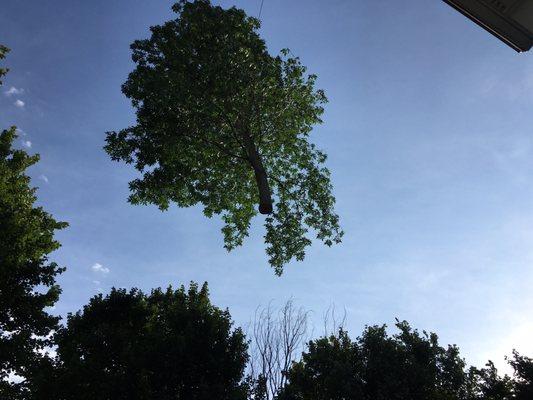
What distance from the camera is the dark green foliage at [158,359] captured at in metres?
14.6

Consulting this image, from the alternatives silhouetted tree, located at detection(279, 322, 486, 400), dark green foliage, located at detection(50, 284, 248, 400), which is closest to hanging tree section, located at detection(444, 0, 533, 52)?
dark green foliage, located at detection(50, 284, 248, 400)

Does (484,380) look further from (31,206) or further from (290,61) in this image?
(31,206)

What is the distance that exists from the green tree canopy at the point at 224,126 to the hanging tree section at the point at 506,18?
23.6 feet

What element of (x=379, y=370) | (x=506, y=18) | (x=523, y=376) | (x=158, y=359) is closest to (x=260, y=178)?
(x=506, y=18)

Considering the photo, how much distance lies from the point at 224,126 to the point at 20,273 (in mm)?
12863

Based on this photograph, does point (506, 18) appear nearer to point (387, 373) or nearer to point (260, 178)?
point (260, 178)

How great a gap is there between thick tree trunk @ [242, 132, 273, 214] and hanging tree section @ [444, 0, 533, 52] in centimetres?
714

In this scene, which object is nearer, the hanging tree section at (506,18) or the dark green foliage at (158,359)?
the hanging tree section at (506,18)

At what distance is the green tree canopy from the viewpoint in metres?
11.6

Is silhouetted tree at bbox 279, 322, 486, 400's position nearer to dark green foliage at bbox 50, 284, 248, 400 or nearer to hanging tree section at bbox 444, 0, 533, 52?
dark green foliage at bbox 50, 284, 248, 400

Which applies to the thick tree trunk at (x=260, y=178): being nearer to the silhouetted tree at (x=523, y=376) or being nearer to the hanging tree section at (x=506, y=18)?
the hanging tree section at (x=506, y=18)

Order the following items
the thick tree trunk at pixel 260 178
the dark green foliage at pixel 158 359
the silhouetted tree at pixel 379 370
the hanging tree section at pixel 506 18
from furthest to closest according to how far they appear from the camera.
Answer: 1. the silhouetted tree at pixel 379 370
2. the dark green foliage at pixel 158 359
3. the thick tree trunk at pixel 260 178
4. the hanging tree section at pixel 506 18

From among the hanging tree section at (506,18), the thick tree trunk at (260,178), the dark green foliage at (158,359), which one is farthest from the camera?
the dark green foliage at (158,359)

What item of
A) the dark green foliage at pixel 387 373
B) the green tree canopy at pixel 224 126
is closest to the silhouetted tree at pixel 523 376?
the dark green foliage at pixel 387 373
